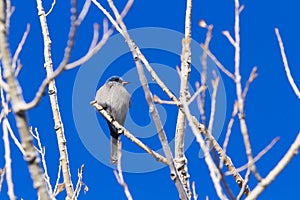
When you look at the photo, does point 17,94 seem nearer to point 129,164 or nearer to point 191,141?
point 191,141

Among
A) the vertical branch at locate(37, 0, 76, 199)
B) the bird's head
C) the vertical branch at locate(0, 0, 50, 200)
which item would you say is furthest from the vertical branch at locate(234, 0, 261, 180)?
the bird's head

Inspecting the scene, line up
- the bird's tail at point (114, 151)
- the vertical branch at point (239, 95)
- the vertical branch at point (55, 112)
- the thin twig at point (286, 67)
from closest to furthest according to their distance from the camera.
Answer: the vertical branch at point (239, 95)
the thin twig at point (286, 67)
the vertical branch at point (55, 112)
the bird's tail at point (114, 151)

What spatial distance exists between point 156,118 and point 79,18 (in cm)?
86

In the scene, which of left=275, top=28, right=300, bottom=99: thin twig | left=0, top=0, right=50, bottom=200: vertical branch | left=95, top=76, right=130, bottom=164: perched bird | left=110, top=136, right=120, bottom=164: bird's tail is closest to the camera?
left=0, top=0, right=50, bottom=200: vertical branch

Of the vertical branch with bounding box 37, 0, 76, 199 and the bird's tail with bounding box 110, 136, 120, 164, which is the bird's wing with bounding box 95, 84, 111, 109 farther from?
the vertical branch with bounding box 37, 0, 76, 199

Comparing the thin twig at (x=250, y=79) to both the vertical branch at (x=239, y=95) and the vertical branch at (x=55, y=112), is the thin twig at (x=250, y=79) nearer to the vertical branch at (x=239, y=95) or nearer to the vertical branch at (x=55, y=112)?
the vertical branch at (x=239, y=95)

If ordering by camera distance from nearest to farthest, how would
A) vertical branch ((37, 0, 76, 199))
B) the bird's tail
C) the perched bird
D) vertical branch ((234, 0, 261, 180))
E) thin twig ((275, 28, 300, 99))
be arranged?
1. vertical branch ((234, 0, 261, 180))
2. thin twig ((275, 28, 300, 99))
3. vertical branch ((37, 0, 76, 199))
4. the bird's tail
5. the perched bird

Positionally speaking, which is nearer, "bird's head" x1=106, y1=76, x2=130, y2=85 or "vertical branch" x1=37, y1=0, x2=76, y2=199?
"vertical branch" x1=37, y1=0, x2=76, y2=199

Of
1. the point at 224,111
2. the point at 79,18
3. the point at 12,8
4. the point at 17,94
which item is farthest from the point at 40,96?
the point at 224,111

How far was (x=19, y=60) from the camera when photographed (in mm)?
2299

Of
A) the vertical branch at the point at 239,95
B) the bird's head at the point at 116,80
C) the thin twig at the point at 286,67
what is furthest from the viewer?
the bird's head at the point at 116,80

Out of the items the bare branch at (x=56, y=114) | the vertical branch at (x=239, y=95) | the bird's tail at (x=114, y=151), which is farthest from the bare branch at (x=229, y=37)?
the bird's tail at (x=114, y=151)

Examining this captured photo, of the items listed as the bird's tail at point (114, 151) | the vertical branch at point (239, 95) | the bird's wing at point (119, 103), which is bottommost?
the vertical branch at point (239, 95)

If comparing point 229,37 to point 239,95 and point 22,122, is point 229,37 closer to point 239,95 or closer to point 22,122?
point 239,95
